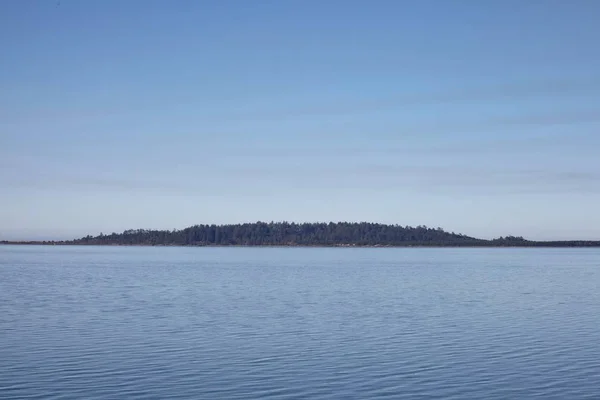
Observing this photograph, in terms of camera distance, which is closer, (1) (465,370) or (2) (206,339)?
(1) (465,370)

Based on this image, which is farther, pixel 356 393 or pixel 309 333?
pixel 309 333

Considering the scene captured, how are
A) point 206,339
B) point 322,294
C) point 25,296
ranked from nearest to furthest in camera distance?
point 206,339
point 25,296
point 322,294

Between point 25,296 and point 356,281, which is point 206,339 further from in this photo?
point 356,281

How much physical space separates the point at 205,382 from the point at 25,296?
2427 cm

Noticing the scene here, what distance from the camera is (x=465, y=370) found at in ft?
65.4

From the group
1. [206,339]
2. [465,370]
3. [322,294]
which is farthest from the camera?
[322,294]

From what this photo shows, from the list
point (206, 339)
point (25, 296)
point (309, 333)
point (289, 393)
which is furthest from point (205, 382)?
point (25, 296)

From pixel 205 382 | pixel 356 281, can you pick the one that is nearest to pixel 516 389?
pixel 205 382

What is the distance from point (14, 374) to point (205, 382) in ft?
15.5

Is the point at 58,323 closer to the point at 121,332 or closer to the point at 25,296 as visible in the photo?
the point at 121,332

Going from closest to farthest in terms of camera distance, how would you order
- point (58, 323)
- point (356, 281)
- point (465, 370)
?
point (465, 370)
point (58, 323)
point (356, 281)

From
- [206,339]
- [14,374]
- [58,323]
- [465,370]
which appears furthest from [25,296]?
[465,370]

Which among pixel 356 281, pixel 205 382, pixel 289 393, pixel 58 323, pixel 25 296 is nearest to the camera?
pixel 289 393

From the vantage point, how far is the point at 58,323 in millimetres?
27984
